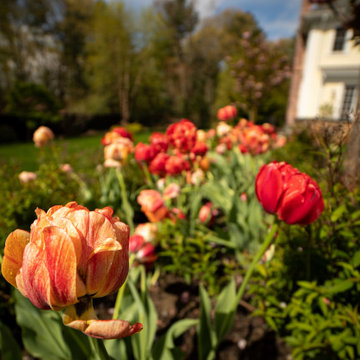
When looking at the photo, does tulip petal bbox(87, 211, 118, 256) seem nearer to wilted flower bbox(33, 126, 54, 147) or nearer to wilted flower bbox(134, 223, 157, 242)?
wilted flower bbox(134, 223, 157, 242)

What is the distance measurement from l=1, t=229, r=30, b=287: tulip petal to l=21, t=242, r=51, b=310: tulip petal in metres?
0.03

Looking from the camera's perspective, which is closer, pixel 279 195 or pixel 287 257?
pixel 279 195

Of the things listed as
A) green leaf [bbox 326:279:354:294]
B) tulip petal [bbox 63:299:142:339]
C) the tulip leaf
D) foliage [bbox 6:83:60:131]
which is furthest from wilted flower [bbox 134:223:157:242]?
foliage [bbox 6:83:60:131]

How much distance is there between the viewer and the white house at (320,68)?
12727 millimetres

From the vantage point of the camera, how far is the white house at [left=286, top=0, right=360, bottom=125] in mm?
12727

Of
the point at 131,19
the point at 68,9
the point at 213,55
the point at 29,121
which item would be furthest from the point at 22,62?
the point at 213,55

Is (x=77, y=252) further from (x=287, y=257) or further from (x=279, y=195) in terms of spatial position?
(x=287, y=257)

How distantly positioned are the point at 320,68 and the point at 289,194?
15.5 metres

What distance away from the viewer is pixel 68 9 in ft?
63.4

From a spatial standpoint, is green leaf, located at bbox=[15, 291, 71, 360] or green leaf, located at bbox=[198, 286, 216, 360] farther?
green leaf, located at bbox=[198, 286, 216, 360]

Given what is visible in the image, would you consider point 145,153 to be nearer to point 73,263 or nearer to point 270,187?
point 270,187

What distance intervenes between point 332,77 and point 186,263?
15.7 meters

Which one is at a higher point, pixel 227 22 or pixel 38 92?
pixel 227 22

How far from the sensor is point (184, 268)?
1.59m
